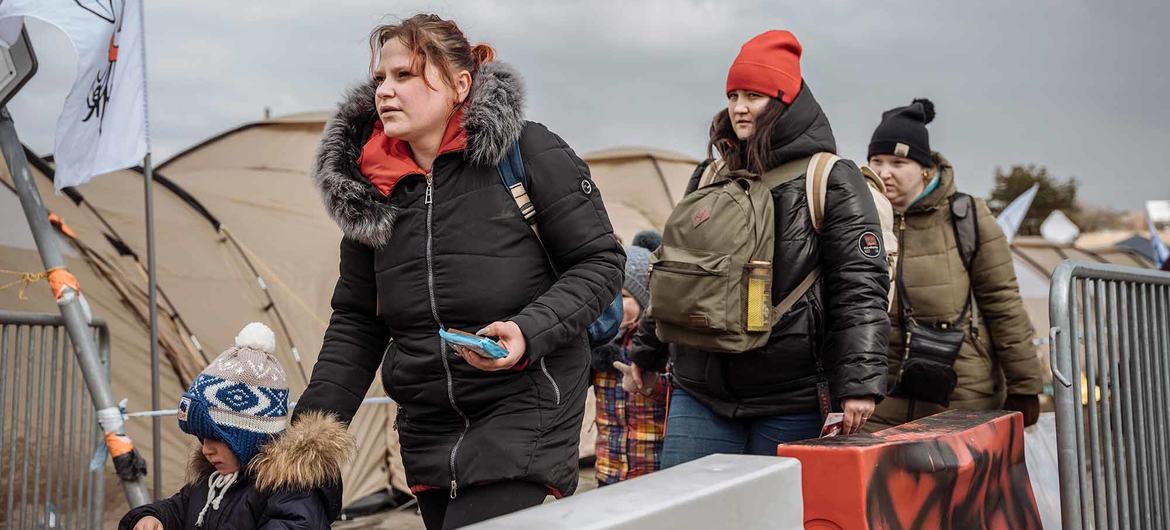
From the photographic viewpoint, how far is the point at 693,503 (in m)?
1.59

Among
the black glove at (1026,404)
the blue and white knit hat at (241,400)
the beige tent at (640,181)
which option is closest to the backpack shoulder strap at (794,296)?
the blue and white knit hat at (241,400)

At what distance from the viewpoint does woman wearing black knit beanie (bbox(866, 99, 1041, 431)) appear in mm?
4062

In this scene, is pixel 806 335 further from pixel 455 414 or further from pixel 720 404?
pixel 455 414

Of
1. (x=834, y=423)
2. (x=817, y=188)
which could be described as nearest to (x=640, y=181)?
(x=817, y=188)

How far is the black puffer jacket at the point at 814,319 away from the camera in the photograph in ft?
9.95

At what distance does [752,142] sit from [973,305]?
1452 mm

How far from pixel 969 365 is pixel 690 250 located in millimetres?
1608

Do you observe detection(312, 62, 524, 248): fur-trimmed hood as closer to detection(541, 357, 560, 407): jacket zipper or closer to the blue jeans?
detection(541, 357, 560, 407): jacket zipper

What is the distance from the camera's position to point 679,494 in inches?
62.5

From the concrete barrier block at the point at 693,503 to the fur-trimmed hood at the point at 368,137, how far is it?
3.10 ft

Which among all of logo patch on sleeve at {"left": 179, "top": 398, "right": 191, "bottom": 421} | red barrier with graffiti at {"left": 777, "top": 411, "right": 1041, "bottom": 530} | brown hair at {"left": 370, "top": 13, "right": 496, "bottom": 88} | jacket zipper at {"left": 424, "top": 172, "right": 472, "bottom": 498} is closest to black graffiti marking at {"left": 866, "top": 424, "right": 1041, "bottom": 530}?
red barrier with graffiti at {"left": 777, "top": 411, "right": 1041, "bottom": 530}

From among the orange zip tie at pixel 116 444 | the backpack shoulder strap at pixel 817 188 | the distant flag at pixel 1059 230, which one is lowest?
the distant flag at pixel 1059 230

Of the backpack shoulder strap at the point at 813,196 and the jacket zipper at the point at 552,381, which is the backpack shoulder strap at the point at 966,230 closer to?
the backpack shoulder strap at the point at 813,196

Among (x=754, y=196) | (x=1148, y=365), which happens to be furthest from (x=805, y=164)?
(x=1148, y=365)
